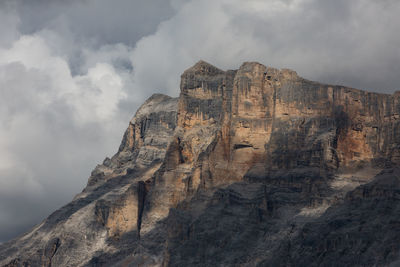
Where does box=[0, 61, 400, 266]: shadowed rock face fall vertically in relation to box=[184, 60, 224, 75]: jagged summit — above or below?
below

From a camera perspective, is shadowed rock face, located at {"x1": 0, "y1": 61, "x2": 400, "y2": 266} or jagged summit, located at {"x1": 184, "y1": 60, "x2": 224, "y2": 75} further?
jagged summit, located at {"x1": 184, "y1": 60, "x2": 224, "y2": 75}

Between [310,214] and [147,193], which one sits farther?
[147,193]

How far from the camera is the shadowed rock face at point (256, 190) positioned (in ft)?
406

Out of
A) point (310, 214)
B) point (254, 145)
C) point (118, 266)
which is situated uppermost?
point (254, 145)

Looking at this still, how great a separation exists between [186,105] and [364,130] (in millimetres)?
35309

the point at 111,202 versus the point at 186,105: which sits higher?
the point at 186,105

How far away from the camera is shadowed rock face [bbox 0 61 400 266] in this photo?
124m

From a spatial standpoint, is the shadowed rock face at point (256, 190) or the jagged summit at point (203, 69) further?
the jagged summit at point (203, 69)

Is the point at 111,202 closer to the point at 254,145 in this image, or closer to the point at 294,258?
the point at 254,145

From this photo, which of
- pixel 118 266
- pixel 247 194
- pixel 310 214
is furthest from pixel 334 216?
pixel 118 266

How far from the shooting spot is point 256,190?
141m

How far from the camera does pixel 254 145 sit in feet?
489

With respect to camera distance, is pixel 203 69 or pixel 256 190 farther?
pixel 203 69

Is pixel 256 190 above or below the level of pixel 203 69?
below
